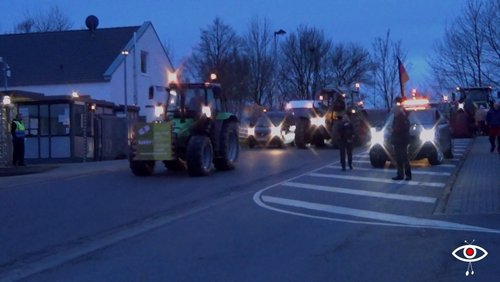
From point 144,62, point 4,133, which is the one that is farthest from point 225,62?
point 4,133

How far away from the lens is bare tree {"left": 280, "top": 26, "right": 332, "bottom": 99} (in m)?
59.7

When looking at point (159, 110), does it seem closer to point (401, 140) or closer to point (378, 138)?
point (378, 138)

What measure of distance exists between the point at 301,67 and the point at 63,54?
22.5 m

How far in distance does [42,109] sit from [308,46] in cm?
3286

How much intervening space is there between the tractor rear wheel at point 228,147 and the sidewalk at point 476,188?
21.8 ft

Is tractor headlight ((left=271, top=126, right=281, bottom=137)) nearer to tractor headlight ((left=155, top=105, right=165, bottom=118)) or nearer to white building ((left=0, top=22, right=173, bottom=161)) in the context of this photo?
white building ((left=0, top=22, right=173, bottom=161))

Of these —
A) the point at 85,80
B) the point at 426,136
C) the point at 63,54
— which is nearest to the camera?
the point at 426,136

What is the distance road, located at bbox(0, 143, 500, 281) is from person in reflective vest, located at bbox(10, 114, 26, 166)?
6.04m

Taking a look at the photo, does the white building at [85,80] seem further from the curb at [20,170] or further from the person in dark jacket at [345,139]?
the person in dark jacket at [345,139]

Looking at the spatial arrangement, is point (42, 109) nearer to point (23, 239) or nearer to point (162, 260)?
point (23, 239)

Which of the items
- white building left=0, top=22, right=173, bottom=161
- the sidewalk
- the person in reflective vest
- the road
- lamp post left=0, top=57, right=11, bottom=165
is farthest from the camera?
white building left=0, top=22, right=173, bottom=161

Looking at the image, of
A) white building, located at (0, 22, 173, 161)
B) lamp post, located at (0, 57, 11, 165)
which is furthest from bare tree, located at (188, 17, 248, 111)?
lamp post, located at (0, 57, 11, 165)

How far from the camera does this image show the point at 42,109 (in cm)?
3055

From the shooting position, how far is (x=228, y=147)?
22406 millimetres
